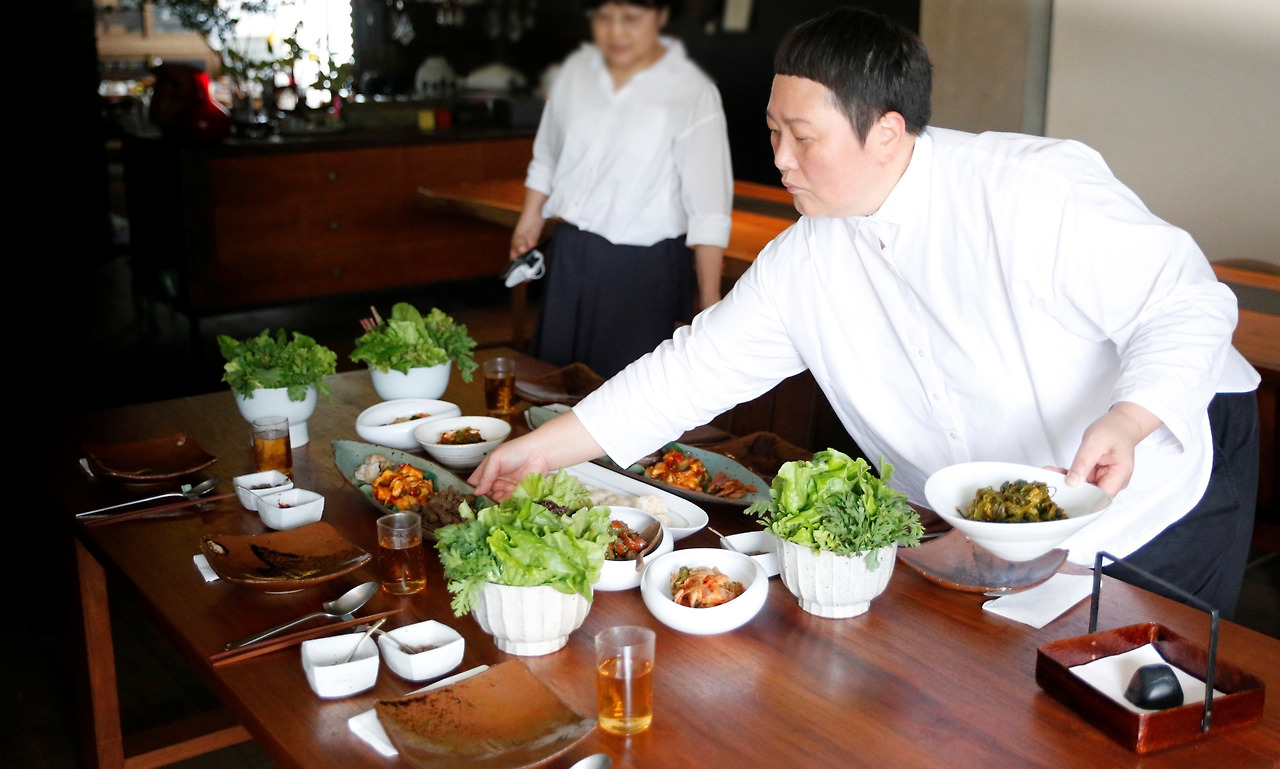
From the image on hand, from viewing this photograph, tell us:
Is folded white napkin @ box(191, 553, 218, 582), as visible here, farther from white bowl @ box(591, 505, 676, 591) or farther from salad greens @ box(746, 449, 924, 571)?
salad greens @ box(746, 449, 924, 571)

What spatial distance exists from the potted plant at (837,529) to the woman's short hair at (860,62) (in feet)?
1.49

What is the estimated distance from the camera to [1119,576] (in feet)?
5.20

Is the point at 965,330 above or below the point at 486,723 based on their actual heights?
above

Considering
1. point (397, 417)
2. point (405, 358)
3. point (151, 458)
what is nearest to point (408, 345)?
point (405, 358)

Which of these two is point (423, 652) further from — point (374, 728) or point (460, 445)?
point (460, 445)

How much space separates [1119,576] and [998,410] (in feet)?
0.90

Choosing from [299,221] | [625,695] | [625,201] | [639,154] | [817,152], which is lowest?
[299,221]

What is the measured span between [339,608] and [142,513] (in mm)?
544

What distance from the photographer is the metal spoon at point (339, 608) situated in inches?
53.9

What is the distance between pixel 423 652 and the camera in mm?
1290

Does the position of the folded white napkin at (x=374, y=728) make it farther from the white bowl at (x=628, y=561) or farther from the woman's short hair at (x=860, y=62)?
the woman's short hair at (x=860, y=62)

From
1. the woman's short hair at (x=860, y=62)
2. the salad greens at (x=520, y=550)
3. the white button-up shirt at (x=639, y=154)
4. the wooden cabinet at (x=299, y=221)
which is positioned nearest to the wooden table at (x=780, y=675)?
the salad greens at (x=520, y=550)

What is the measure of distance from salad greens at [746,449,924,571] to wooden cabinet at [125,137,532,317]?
4510mm

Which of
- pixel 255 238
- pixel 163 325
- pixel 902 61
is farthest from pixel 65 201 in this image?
pixel 902 61
